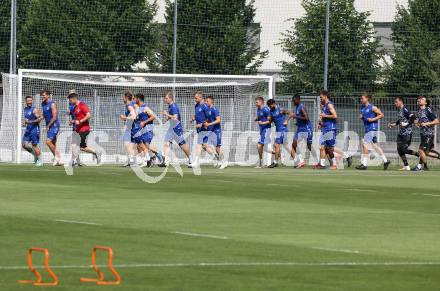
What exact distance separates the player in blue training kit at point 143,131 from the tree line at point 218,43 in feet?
38.3

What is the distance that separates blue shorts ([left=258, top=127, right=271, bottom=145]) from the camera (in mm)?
37188

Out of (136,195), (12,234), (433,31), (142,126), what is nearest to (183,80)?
(142,126)

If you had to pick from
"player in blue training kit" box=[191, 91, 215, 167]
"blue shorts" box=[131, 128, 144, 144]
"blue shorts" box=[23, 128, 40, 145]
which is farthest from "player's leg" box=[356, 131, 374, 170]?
"blue shorts" box=[23, 128, 40, 145]

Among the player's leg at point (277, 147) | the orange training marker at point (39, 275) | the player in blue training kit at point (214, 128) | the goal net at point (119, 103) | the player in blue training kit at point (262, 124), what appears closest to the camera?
the orange training marker at point (39, 275)

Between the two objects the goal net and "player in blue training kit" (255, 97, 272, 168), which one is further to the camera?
the goal net

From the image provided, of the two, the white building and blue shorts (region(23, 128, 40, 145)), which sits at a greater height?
the white building

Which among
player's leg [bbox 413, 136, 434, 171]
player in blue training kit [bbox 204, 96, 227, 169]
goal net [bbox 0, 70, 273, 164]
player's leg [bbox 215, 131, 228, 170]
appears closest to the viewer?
player's leg [bbox 413, 136, 434, 171]

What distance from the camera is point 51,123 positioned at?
116ft

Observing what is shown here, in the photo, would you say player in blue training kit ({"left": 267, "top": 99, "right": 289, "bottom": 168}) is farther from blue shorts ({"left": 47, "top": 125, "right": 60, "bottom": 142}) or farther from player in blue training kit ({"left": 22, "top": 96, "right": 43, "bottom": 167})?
player in blue training kit ({"left": 22, "top": 96, "right": 43, "bottom": 167})

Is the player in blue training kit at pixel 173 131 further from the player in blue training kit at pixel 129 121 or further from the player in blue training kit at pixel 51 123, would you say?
the player in blue training kit at pixel 51 123

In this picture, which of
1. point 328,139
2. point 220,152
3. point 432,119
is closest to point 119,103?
point 220,152

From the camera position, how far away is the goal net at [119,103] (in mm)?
37938

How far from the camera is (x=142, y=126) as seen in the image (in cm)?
3522

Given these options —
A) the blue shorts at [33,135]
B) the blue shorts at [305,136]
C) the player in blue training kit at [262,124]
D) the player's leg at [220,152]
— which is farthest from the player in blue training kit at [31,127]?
the blue shorts at [305,136]
